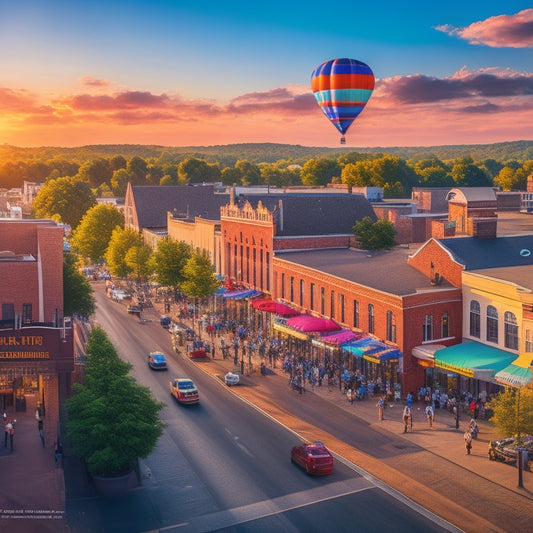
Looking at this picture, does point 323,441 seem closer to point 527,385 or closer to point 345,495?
point 345,495

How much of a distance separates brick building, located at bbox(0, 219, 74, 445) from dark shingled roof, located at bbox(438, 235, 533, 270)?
28.5 metres

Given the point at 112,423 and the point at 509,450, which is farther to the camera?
the point at 509,450

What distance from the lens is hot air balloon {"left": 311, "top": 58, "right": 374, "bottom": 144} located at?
6975 cm

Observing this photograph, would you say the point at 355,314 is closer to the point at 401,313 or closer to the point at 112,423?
the point at 401,313

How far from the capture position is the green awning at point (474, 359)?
44.9 m

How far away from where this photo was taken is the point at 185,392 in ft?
164

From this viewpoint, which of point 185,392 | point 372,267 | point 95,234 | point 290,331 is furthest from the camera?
point 95,234

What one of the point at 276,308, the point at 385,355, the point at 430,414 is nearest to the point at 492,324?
the point at 385,355

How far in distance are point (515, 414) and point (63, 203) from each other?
139836 mm

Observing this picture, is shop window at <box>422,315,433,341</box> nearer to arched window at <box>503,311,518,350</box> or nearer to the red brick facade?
the red brick facade

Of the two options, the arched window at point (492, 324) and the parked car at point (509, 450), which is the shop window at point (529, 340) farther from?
the parked car at point (509, 450)

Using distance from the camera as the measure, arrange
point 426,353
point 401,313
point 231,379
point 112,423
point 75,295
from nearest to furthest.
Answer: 1. point 112,423
2. point 426,353
3. point 401,313
4. point 231,379
5. point 75,295

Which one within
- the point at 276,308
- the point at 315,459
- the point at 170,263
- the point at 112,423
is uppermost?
the point at 170,263

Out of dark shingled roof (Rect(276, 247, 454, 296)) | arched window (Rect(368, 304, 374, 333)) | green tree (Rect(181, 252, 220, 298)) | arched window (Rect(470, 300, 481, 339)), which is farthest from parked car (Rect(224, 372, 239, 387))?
green tree (Rect(181, 252, 220, 298))
